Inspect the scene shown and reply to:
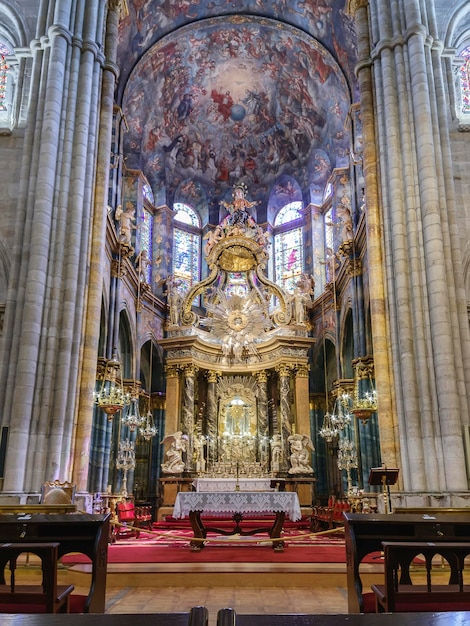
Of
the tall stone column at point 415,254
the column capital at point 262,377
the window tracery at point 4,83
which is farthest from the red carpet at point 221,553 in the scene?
the column capital at point 262,377

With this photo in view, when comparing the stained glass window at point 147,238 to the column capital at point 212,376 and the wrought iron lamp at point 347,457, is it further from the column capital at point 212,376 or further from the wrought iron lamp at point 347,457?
the wrought iron lamp at point 347,457

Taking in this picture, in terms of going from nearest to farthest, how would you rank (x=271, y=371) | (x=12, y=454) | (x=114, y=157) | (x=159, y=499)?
(x=12, y=454) → (x=114, y=157) → (x=159, y=499) → (x=271, y=371)

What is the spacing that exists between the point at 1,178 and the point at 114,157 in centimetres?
696

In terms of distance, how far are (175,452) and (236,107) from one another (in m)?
15.7

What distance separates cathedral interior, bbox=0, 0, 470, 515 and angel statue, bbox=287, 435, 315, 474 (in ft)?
0.25

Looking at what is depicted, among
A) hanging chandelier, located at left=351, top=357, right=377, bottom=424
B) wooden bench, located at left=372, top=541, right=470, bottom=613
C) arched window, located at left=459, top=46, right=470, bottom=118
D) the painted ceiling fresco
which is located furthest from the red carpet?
the painted ceiling fresco

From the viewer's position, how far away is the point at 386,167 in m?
13.4

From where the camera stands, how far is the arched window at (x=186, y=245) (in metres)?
28.1

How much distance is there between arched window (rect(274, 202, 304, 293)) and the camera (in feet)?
91.4

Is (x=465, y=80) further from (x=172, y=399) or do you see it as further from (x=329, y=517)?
(x=172, y=399)

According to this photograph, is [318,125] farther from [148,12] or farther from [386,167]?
[386,167]

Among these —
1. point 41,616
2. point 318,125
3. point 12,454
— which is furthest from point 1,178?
point 318,125

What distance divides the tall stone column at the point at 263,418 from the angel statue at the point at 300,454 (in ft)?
4.09

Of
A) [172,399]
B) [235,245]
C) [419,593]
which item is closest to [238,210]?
[235,245]
